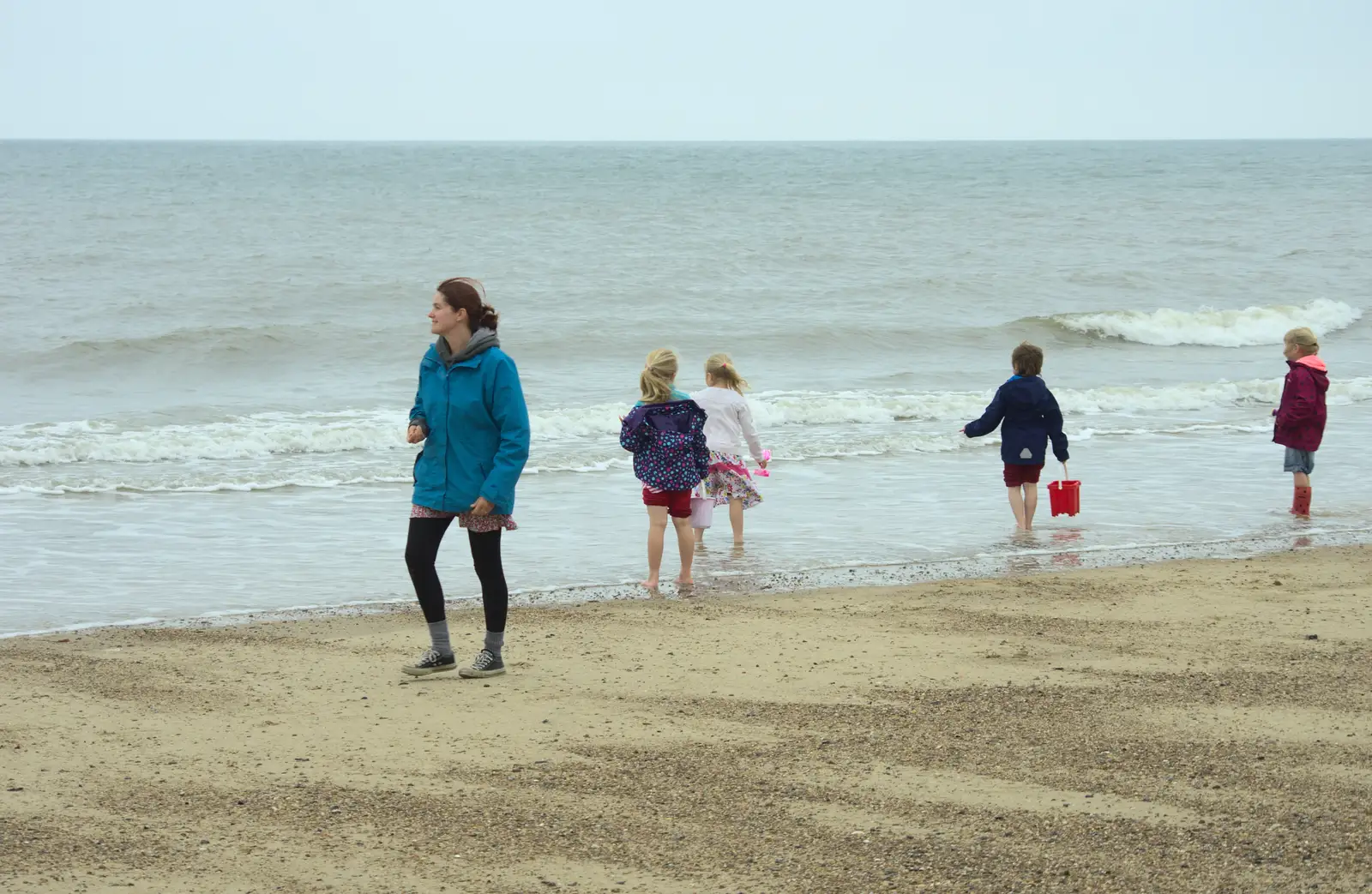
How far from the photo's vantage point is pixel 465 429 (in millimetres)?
5320

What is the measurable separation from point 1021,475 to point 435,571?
16.3 ft

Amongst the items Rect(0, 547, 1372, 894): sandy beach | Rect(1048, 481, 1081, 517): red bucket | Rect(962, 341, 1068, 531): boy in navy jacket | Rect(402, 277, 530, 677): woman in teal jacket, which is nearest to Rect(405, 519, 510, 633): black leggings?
Rect(402, 277, 530, 677): woman in teal jacket

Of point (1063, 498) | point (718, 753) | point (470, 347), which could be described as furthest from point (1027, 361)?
point (718, 753)

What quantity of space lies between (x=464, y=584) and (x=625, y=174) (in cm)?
6894

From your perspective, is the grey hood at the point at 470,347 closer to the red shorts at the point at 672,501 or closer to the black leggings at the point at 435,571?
the black leggings at the point at 435,571

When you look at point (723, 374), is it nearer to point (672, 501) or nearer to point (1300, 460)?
point (672, 501)

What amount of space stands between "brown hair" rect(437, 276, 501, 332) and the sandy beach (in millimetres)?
1465

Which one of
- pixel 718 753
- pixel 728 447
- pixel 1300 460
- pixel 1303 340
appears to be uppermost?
pixel 1303 340

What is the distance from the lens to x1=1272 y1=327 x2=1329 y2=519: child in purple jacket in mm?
9680

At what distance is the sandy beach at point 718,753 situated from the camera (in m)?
3.80

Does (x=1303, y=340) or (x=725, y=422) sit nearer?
(x=725, y=422)

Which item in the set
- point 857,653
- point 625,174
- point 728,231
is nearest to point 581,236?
point 728,231

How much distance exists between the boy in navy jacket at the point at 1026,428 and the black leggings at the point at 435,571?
455cm

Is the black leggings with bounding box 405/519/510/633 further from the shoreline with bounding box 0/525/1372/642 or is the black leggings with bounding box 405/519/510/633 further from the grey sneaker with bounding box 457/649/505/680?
the shoreline with bounding box 0/525/1372/642
